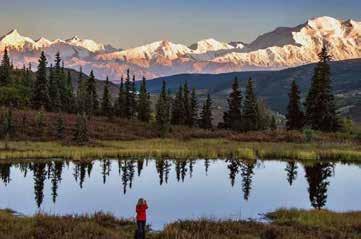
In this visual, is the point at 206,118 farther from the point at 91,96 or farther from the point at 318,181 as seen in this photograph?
the point at 318,181

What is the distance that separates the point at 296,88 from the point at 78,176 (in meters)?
62.0

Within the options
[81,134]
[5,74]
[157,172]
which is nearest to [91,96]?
[5,74]

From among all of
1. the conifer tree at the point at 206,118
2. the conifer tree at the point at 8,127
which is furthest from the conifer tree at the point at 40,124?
the conifer tree at the point at 206,118

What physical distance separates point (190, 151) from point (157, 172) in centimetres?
1485

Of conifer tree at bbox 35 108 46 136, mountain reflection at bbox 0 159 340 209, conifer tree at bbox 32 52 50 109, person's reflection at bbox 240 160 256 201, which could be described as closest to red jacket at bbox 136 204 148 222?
mountain reflection at bbox 0 159 340 209

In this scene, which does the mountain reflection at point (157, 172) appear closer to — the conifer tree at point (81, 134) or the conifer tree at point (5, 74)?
the conifer tree at point (81, 134)

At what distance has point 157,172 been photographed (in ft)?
170

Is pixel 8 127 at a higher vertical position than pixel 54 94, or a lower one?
lower

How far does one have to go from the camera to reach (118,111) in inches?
5069

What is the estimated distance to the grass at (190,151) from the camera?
61469 millimetres

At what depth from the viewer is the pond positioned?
3322 centimetres

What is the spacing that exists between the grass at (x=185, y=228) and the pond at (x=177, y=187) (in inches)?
117

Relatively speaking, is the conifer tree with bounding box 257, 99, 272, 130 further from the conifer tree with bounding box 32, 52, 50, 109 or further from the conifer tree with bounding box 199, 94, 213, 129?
the conifer tree with bounding box 32, 52, 50, 109

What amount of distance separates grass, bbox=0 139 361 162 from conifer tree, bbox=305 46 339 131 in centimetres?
1786
